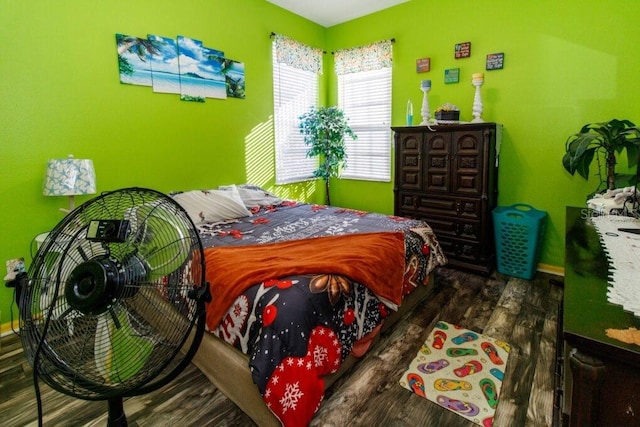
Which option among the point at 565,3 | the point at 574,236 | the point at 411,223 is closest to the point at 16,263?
the point at 411,223

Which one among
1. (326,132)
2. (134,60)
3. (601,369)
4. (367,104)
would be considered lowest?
(601,369)

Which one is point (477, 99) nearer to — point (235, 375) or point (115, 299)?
point (235, 375)

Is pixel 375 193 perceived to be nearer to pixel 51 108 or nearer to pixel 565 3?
pixel 565 3

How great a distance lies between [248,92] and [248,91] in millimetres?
10

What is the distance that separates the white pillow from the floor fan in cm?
167

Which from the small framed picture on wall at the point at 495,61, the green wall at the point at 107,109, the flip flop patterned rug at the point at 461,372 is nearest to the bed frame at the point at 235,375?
the flip flop patterned rug at the point at 461,372

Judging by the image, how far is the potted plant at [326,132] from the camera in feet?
12.9

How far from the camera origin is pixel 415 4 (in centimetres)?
353

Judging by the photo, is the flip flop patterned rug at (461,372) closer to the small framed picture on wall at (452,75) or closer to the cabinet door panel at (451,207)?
the cabinet door panel at (451,207)

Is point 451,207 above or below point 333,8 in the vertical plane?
below

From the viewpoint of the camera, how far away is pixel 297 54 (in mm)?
3869

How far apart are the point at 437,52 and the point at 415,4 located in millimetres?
584

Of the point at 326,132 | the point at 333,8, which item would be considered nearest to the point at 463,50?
the point at 333,8

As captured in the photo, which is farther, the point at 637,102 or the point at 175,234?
the point at 637,102
